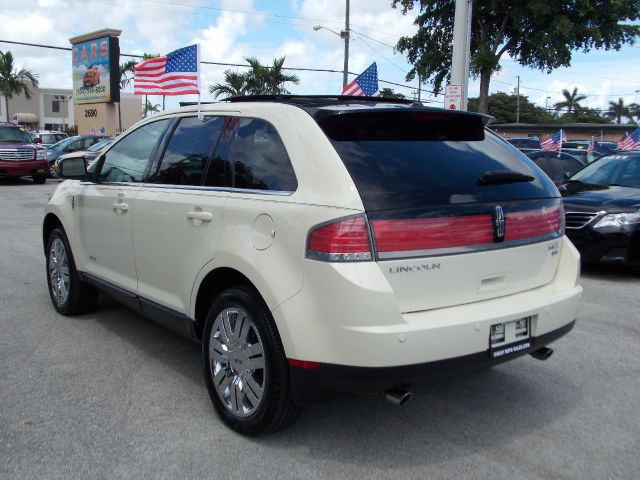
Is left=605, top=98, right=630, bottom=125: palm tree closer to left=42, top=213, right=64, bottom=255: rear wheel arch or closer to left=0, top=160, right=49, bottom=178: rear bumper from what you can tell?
left=0, top=160, right=49, bottom=178: rear bumper

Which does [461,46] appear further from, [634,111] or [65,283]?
[634,111]

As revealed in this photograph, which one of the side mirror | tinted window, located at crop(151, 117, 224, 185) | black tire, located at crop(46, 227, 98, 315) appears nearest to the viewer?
tinted window, located at crop(151, 117, 224, 185)

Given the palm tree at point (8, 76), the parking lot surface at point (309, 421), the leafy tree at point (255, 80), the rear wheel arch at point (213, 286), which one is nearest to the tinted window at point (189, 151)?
the rear wheel arch at point (213, 286)

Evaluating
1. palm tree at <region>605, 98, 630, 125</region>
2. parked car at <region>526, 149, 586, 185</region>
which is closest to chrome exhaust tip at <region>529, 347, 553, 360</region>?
parked car at <region>526, 149, 586, 185</region>

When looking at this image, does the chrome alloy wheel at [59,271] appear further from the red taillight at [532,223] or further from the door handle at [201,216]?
the red taillight at [532,223]

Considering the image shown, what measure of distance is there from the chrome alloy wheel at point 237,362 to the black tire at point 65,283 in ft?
7.76

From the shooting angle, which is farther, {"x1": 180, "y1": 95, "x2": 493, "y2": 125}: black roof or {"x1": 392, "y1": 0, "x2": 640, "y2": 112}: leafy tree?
{"x1": 392, "y1": 0, "x2": 640, "y2": 112}: leafy tree

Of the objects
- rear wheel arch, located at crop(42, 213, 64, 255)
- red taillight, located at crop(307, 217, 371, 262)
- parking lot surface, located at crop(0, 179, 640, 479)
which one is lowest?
parking lot surface, located at crop(0, 179, 640, 479)

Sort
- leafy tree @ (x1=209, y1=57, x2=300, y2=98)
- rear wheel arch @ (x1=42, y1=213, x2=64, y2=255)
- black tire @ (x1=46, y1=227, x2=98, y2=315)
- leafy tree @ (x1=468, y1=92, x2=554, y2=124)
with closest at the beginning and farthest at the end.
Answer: black tire @ (x1=46, y1=227, x2=98, y2=315) < rear wheel arch @ (x1=42, y1=213, x2=64, y2=255) < leafy tree @ (x1=209, y1=57, x2=300, y2=98) < leafy tree @ (x1=468, y1=92, x2=554, y2=124)

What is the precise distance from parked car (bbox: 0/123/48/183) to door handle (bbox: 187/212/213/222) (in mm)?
18867

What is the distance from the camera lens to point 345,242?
9.15 ft

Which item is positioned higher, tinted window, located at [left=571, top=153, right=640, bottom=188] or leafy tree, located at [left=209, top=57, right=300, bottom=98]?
leafy tree, located at [left=209, top=57, right=300, bottom=98]

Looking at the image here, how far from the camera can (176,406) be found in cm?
369

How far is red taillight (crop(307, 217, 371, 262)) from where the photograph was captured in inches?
110
